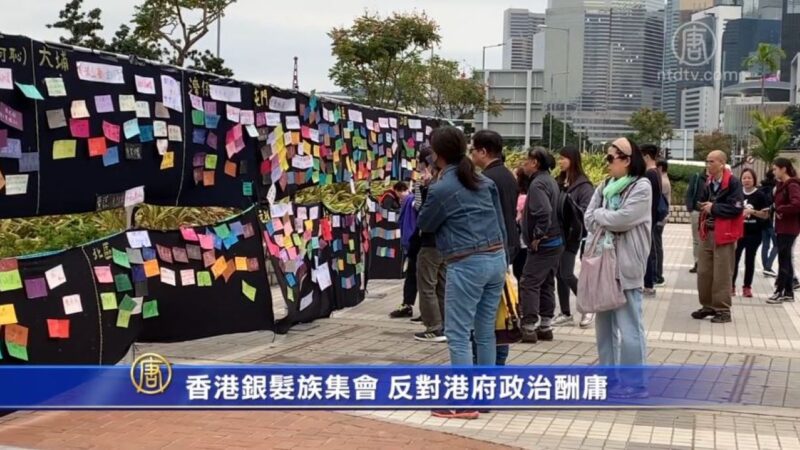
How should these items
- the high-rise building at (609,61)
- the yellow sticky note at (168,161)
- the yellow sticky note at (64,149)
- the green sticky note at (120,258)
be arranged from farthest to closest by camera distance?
the high-rise building at (609,61) → the yellow sticky note at (168,161) → the green sticky note at (120,258) → the yellow sticky note at (64,149)

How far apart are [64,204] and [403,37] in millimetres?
22153

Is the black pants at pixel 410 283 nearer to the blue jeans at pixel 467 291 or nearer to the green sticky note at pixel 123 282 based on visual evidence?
the green sticky note at pixel 123 282

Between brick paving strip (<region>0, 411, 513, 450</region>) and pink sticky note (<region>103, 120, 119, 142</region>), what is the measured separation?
1842mm

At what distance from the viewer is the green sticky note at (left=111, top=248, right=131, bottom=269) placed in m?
6.24

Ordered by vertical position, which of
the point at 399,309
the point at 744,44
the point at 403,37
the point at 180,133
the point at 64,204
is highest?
the point at 744,44

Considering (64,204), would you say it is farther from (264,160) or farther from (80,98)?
(264,160)

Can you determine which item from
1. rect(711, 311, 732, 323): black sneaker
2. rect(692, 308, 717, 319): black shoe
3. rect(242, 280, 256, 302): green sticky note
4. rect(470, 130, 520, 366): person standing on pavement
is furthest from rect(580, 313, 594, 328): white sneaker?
rect(242, 280, 256, 302): green sticky note

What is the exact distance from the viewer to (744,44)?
179 meters

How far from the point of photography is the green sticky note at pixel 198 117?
721cm

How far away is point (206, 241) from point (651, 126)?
69.0 meters

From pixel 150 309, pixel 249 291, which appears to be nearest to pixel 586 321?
pixel 249 291

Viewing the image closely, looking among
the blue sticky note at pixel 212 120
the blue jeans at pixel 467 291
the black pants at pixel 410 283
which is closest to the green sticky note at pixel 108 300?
the blue sticky note at pixel 212 120

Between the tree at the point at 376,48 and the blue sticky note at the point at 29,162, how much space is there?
22.1 metres

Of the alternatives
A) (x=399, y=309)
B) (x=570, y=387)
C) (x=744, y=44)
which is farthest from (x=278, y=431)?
(x=744, y=44)
